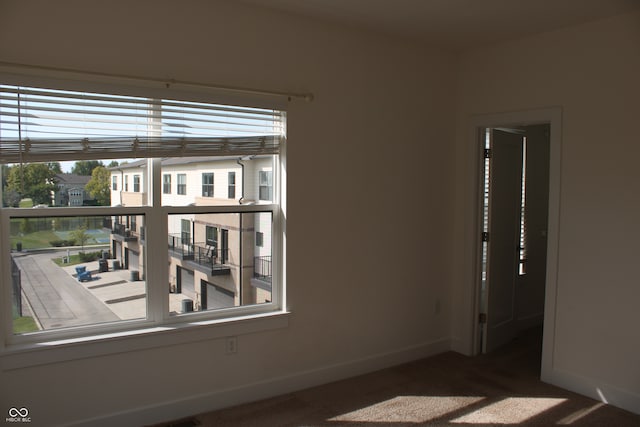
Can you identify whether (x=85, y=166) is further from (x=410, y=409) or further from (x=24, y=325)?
(x=410, y=409)

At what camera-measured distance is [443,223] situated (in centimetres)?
445

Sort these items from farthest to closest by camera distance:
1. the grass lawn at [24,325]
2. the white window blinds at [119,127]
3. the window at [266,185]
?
the window at [266,185] → the grass lawn at [24,325] → the white window blinds at [119,127]

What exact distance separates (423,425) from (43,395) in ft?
7.26

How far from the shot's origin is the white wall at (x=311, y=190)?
9.12 feet

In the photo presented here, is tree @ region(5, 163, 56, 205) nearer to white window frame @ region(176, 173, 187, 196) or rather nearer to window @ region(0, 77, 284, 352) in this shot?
window @ region(0, 77, 284, 352)

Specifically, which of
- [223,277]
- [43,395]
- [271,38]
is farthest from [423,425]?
[271,38]

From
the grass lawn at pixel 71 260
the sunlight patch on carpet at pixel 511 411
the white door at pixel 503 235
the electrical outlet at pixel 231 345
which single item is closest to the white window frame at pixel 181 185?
the grass lawn at pixel 71 260

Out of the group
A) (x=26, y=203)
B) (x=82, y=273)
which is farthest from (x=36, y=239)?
(x=82, y=273)

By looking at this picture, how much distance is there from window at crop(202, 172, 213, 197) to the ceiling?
3.74 ft

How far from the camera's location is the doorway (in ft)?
14.4

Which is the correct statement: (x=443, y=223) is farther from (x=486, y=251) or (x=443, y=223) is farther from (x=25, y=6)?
(x=25, y=6)

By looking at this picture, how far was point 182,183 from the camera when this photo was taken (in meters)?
3.16

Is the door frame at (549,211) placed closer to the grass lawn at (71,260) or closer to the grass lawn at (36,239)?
the grass lawn at (71,260)

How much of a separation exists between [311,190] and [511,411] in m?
2.02
